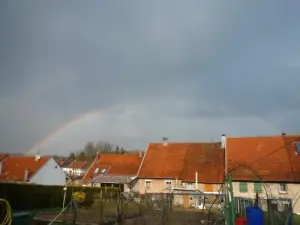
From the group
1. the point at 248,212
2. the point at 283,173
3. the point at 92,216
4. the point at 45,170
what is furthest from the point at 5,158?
the point at 248,212

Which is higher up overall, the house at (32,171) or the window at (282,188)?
the house at (32,171)

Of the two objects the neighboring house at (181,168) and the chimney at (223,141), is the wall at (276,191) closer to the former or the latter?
the neighboring house at (181,168)

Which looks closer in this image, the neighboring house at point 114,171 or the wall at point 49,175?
the neighboring house at point 114,171

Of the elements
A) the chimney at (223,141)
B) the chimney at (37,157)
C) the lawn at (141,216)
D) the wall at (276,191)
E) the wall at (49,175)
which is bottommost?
the lawn at (141,216)

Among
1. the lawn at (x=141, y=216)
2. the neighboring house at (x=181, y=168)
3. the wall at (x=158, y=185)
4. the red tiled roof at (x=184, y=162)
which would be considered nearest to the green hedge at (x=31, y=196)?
the lawn at (x=141, y=216)

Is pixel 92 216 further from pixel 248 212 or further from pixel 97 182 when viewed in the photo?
pixel 97 182

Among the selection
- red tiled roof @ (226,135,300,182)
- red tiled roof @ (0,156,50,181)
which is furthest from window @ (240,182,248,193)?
red tiled roof @ (0,156,50,181)

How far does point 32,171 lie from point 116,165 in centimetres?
1435

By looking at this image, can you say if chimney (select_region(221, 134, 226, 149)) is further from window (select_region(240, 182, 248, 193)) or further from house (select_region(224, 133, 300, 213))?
window (select_region(240, 182, 248, 193))

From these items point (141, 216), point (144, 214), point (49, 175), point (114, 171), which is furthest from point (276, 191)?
point (49, 175)

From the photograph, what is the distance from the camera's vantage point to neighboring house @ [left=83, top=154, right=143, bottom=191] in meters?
39.1

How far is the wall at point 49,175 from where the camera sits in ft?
157

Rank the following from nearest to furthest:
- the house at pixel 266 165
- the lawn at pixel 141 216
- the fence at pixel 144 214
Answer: the fence at pixel 144 214, the lawn at pixel 141 216, the house at pixel 266 165

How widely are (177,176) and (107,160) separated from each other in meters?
15.1
